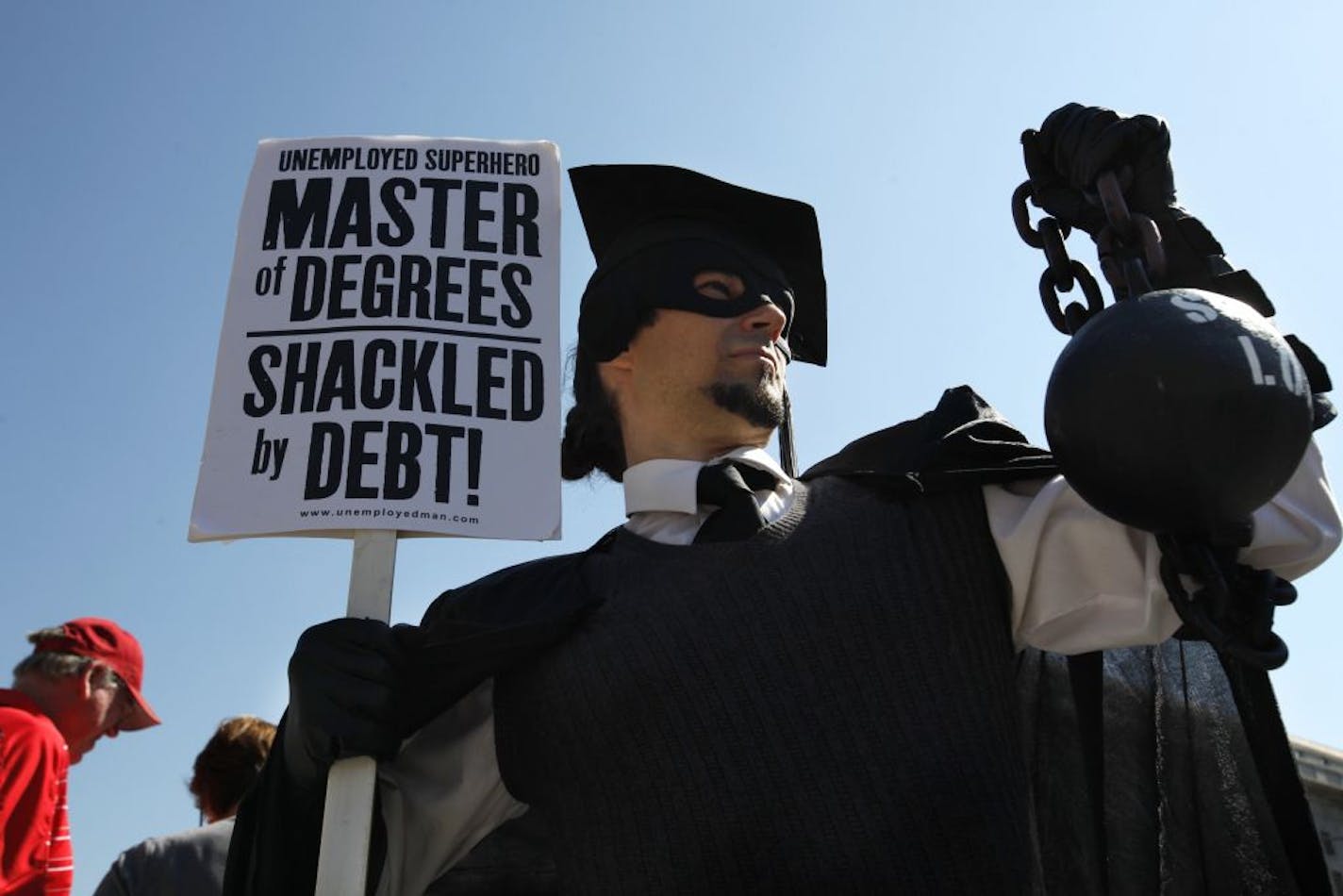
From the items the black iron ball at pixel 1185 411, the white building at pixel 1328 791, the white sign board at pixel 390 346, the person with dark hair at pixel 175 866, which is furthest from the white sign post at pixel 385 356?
the white building at pixel 1328 791

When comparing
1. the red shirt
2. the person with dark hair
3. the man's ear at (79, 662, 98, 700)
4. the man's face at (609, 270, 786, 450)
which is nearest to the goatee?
the man's face at (609, 270, 786, 450)

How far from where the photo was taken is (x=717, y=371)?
359 cm

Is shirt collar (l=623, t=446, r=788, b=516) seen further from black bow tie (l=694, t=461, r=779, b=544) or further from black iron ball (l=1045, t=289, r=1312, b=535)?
black iron ball (l=1045, t=289, r=1312, b=535)

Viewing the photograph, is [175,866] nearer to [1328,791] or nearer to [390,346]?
[390,346]

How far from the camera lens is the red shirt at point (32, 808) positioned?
14.0 feet

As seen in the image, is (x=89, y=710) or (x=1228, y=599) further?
(x=89, y=710)

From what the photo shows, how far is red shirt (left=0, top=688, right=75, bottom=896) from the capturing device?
14.0 feet

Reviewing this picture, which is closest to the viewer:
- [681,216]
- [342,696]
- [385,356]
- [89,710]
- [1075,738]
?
[342,696]

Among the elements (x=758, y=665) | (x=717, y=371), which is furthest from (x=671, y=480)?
(x=758, y=665)

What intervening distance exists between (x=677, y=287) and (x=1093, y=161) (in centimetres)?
135

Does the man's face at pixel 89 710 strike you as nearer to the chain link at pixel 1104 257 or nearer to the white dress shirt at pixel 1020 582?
the white dress shirt at pixel 1020 582

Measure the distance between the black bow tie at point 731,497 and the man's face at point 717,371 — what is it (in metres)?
0.21

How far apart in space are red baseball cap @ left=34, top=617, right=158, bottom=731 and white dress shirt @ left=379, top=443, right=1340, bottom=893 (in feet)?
→ 6.71

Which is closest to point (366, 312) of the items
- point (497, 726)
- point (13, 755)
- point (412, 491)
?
point (412, 491)
